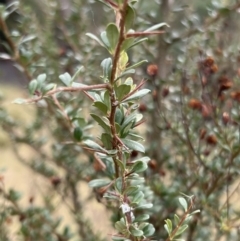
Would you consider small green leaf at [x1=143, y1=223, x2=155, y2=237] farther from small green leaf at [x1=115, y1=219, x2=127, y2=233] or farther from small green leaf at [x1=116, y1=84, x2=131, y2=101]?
small green leaf at [x1=116, y1=84, x2=131, y2=101]

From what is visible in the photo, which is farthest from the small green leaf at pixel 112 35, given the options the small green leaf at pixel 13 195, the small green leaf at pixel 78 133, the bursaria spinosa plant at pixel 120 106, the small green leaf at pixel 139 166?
the small green leaf at pixel 13 195

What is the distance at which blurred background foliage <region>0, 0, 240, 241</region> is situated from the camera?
81 cm

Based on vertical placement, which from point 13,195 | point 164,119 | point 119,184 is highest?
point 119,184

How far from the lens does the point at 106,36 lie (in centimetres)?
45

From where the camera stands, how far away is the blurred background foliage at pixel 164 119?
814mm

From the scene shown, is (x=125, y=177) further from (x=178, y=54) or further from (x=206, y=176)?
(x=178, y=54)

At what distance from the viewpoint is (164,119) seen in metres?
0.81

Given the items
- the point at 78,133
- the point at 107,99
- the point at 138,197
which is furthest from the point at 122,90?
the point at 78,133

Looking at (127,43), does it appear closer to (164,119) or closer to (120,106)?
(120,106)

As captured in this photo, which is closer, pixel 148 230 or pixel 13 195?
pixel 148 230

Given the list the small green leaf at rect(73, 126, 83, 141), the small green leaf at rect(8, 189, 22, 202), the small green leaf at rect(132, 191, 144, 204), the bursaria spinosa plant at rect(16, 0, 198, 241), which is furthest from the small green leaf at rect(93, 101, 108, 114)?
the small green leaf at rect(8, 189, 22, 202)

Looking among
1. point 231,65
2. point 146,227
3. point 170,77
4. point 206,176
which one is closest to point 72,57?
point 170,77

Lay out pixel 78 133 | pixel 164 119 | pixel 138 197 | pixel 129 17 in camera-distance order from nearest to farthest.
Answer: pixel 129 17
pixel 138 197
pixel 78 133
pixel 164 119

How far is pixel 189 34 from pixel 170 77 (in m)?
0.12
